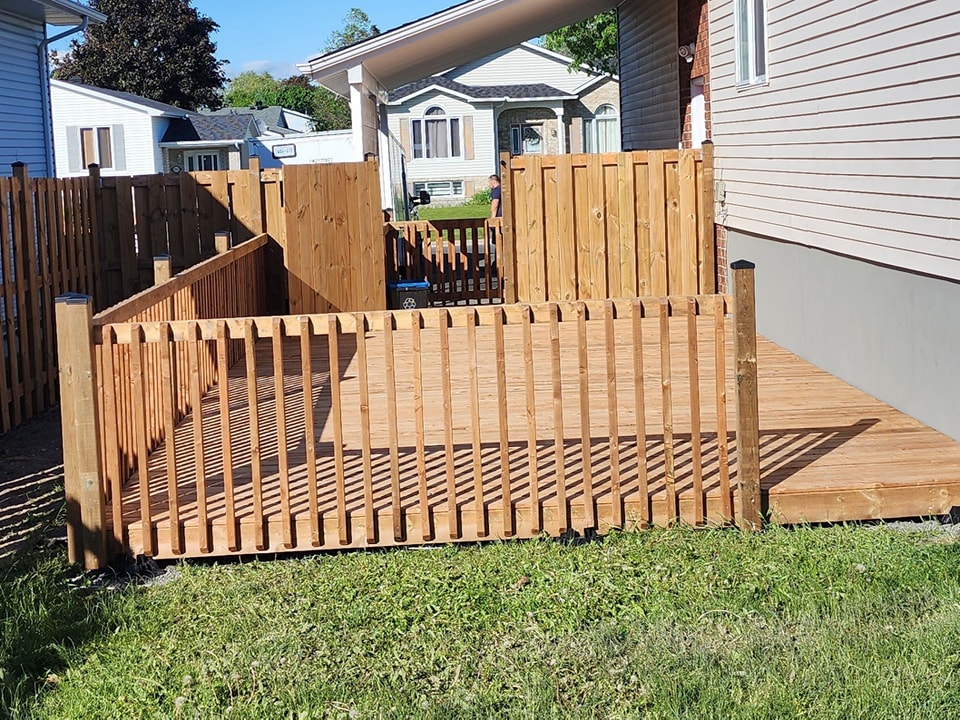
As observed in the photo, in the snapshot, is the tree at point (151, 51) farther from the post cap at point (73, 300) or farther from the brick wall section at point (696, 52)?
the post cap at point (73, 300)

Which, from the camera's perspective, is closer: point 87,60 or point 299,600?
point 299,600

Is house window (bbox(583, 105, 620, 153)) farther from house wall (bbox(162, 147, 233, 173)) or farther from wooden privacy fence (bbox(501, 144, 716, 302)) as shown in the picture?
→ wooden privacy fence (bbox(501, 144, 716, 302))

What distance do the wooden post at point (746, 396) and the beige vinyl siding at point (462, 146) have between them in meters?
44.6

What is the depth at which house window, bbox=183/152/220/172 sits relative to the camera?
54188mm

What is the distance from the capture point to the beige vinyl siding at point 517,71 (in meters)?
53.4

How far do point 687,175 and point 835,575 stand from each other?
897 cm

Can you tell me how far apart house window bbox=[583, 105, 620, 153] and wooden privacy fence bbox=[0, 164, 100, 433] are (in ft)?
132

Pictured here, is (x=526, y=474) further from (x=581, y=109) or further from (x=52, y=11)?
(x=581, y=109)

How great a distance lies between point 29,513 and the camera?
274 inches

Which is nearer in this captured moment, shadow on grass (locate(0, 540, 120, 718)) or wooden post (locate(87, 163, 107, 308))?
shadow on grass (locate(0, 540, 120, 718))

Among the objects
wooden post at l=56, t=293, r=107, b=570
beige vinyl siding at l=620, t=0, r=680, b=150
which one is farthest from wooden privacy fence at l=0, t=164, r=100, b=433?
beige vinyl siding at l=620, t=0, r=680, b=150

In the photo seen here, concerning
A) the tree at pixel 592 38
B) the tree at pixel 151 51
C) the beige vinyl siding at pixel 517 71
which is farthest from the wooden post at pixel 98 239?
the tree at pixel 151 51

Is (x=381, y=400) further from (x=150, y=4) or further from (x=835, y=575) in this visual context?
→ (x=150, y=4)

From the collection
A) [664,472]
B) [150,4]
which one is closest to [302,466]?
[664,472]
